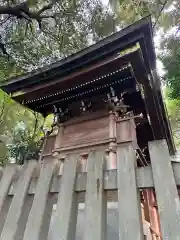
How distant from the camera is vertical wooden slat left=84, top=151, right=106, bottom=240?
1.17 metres

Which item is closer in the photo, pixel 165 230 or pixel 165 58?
pixel 165 230

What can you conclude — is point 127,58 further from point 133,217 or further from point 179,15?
point 179,15

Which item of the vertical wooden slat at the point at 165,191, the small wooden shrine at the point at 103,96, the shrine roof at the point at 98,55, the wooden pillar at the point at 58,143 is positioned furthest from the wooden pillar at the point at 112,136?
the vertical wooden slat at the point at 165,191

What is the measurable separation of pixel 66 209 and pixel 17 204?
40cm

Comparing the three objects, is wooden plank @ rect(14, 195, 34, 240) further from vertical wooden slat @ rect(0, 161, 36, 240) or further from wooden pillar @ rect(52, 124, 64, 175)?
wooden pillar @ rect(52, 124, 64, 175)

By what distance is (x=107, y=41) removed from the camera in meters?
3.41

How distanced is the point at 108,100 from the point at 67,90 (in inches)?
33.0

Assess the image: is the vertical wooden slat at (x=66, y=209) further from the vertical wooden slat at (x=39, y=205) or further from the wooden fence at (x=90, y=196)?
the vertical wooden slat at (x=39, y=205)

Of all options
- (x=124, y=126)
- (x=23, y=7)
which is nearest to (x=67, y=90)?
(x=124, y=126)

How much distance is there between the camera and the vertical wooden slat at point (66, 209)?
1231 millimetres

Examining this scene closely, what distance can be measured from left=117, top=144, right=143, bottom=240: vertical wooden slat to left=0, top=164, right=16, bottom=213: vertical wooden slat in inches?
35.2

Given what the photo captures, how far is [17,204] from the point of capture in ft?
4.79

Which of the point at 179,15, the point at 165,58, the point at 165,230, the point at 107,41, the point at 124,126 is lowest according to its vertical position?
the point at 165,230

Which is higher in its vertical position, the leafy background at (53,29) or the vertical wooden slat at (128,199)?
the leafy background at (53,29)
